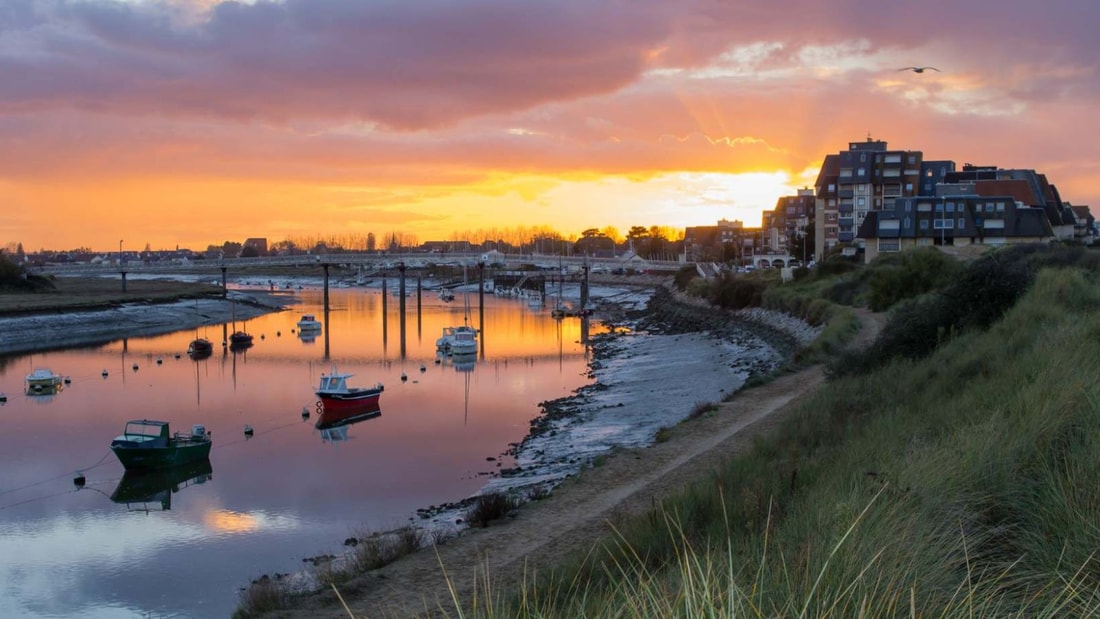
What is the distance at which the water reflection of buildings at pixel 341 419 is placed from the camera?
3131 centimetres

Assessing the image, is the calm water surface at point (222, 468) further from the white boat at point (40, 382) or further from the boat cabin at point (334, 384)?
the boat cabin at point (334, 384)

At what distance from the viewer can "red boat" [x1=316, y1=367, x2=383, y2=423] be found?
34406mm

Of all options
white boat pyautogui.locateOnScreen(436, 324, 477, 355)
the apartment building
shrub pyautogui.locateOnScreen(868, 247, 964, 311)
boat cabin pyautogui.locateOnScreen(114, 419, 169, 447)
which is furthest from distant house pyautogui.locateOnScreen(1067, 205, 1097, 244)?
boat cabin pyautogui.locateOnScreen(114, 419, 169, 447)

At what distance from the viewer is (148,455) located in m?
25.7

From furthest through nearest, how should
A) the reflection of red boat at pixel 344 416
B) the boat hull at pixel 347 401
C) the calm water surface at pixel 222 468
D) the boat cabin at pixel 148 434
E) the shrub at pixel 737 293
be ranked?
the shrub at pixel 737 293, the boat hull at pixel 347 401, the reflection of red boat at pixel 344 416, the boat cabin at pixel 148 434, the calm water surface at pixel 222 468

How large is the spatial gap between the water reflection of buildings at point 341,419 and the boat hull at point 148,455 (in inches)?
210

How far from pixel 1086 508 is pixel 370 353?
53.1 meters

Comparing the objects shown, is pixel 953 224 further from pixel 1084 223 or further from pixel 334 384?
pixel 1084 223

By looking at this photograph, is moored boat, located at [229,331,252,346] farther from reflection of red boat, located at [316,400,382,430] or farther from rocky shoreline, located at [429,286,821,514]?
reflection of red boat, located at [316,400,382,430]

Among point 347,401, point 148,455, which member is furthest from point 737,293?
point 148,455

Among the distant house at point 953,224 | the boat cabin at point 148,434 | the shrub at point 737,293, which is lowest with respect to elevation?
the boat cabin at point 148,434

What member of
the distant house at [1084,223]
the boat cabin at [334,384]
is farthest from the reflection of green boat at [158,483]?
the distant house at [1084,223]

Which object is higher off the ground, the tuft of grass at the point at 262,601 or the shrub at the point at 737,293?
the shrub at the point at 737,293

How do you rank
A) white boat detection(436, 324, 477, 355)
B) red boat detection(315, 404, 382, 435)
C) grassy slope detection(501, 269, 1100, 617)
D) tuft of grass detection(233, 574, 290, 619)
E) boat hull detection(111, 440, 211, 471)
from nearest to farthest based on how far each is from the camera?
1. grassy slope detection(501, 269, 1100, 617)
2. tuft of grass detection(233, 574, 290, 619)
3. boat hull detection(111, 440, 211, 471)
4. red boat detection(315, 404, 382, 435)
5. white boat detection(436, 324, 477, 355)
